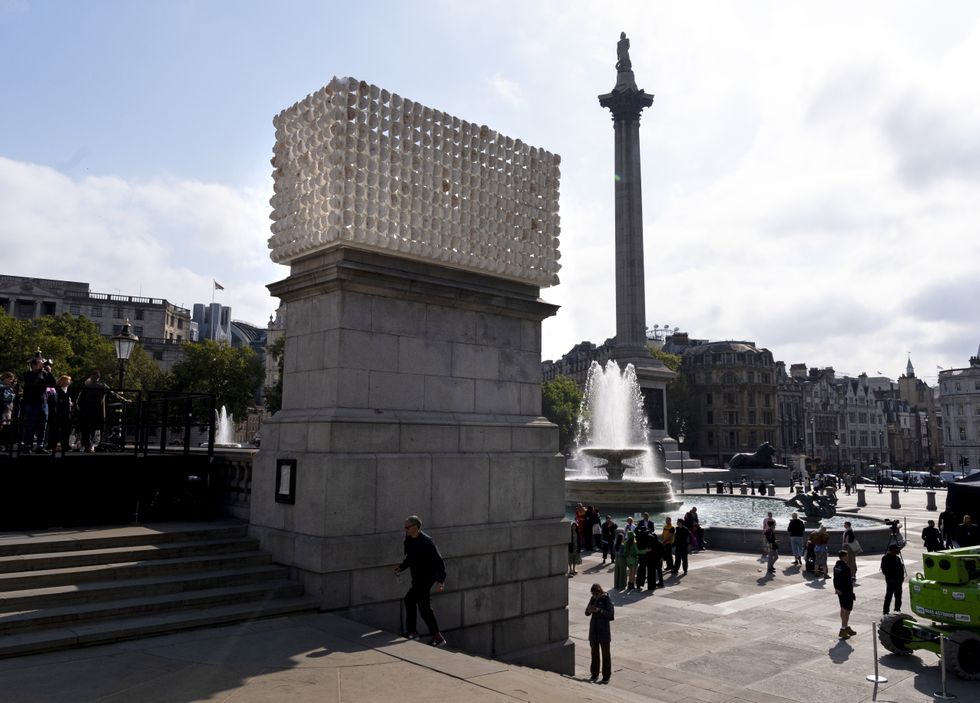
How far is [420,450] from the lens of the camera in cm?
1066

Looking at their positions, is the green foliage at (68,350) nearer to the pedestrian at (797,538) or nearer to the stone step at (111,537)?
the stone step at (111,537)

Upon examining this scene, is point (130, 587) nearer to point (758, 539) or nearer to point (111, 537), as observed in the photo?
point (111, 537)

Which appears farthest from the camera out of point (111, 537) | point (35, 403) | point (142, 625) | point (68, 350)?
point (68, 350)

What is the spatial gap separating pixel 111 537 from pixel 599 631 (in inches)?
292

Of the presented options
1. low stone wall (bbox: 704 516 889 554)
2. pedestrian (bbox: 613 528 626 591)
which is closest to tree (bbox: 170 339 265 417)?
low stone wall (bbox: 704 516 889 554)

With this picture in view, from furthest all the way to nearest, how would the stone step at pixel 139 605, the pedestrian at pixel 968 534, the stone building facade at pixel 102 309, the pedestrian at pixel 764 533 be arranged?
the stone building facade at pixel 102 309 < the pedestrian at pixel 764 533 < the pedestrian at pixel 968 534 < the stone step at pixel 139 605

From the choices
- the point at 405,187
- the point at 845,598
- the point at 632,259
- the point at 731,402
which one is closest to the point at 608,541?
the point at 845,598

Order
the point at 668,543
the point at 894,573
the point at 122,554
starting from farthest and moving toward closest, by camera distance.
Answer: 1. the point at 668,543
2. the point at 894,573
3. the point at 122,554

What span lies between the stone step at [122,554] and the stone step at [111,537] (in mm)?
85

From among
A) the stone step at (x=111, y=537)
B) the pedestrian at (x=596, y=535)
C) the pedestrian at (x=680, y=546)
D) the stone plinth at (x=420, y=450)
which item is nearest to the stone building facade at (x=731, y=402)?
the pedestrian at (x=596, y=535)

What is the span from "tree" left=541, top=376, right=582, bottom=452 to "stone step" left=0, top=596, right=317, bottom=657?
7951cm

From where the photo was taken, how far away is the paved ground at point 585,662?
644 cm

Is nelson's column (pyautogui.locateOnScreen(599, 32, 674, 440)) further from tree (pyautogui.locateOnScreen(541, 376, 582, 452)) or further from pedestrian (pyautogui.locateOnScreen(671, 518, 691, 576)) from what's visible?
pedestrian (pyautogui.locateOnScreen(671, 518, 691, 576))

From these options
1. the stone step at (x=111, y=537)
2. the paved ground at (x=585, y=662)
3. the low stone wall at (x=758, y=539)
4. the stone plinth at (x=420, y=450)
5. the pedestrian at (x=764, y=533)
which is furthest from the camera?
the low stone wall at (x=758, y=539)
